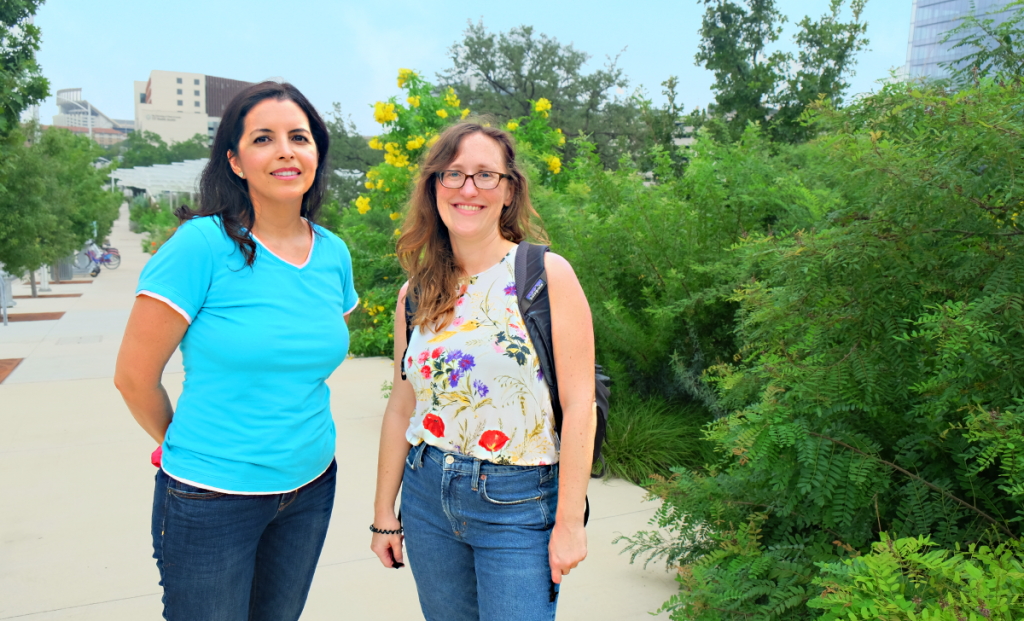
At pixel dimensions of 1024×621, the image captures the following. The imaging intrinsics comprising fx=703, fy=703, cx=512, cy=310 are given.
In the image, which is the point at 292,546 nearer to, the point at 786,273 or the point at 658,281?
the point at 786,273

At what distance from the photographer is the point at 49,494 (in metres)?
4.38

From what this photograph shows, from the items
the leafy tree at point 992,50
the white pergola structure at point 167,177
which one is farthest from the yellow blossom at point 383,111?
the white pergola structure at point 167,177

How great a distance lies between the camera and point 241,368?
1.66 m

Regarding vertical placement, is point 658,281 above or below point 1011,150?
below

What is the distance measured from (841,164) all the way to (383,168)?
5.96m

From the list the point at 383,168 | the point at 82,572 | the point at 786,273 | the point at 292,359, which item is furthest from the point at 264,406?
the point at 383,168

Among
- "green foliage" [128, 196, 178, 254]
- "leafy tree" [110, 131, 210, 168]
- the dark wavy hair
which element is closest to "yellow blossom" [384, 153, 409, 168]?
the dark wavy hair

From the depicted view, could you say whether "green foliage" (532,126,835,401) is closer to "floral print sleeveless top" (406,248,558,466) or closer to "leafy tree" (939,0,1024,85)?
"leafy tree" (939,0,1024,85)

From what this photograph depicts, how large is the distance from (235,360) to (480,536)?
71 centimetres

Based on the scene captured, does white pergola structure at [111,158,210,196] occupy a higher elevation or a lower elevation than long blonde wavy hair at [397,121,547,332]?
lower

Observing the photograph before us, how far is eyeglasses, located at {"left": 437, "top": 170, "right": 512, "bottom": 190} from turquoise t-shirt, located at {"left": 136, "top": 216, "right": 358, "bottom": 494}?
1.53ft

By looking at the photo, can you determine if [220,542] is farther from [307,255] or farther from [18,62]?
[18,62]

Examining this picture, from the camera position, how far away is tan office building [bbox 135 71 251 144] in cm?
13575

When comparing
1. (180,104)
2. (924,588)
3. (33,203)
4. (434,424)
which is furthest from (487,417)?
(180,104)
